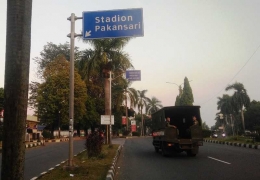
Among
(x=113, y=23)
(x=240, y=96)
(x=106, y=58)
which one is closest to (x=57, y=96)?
(x=106, y=58)

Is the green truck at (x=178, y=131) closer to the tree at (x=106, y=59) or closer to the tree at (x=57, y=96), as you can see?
the tree at (x=106, y=59)

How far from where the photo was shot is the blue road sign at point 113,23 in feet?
32.7

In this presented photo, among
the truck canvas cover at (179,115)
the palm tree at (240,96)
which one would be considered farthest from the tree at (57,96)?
the palm tree at (240,96)

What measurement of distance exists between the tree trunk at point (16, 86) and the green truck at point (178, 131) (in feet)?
39.5

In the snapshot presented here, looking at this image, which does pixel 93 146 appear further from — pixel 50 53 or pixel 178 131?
pixel 50 53

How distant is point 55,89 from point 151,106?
1551 inches

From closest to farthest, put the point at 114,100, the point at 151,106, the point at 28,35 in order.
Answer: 1. the point at 28,35
2. the point at 114,100
3. the point at 151,106

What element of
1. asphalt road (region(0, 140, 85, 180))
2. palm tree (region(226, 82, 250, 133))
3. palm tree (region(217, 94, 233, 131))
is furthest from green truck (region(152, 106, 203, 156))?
palm tree (region(217, 94, 233, 131))

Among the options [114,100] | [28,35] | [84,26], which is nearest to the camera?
[28,35]

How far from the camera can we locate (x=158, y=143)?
1914 cm

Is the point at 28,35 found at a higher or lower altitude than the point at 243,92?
lower

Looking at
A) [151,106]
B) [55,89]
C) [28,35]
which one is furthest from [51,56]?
[28,35]

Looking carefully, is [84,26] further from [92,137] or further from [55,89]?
[55,89]

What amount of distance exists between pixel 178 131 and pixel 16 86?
1302cm
